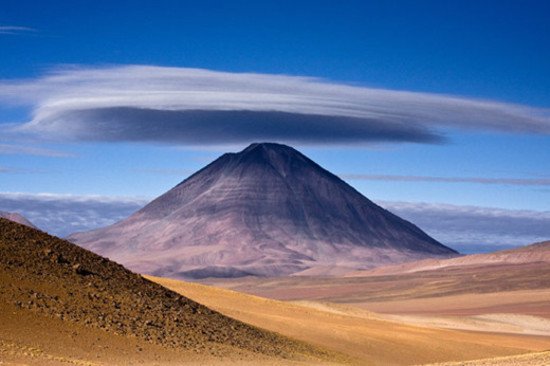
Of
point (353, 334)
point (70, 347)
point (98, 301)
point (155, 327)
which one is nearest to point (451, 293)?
point (353, 334)

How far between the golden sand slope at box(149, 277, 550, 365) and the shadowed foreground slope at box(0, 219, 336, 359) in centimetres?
777

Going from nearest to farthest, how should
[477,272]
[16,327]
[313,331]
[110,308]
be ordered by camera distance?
[16,327]
[110,308]
[313,331]
[477,272]

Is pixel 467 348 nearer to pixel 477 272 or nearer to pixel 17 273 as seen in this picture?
pixel 17 273

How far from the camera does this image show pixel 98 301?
112ft

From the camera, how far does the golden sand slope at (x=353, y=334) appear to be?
159 feet

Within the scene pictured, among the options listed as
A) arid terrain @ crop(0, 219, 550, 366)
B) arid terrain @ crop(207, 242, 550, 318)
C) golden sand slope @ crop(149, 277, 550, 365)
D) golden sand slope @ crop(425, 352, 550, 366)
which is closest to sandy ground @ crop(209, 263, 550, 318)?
arid terrain @ crop(207, 242, 550, 318)

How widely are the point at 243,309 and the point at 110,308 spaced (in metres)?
20.4

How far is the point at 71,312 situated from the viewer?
32.1m

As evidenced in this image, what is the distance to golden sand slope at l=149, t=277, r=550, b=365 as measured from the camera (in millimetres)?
48375

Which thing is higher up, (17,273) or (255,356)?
(17,273)

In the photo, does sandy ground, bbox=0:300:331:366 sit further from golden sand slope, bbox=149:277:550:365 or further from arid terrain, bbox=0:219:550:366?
golden sand slope, bbox=149:277:550:365

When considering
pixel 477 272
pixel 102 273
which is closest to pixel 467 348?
pixel 102 273

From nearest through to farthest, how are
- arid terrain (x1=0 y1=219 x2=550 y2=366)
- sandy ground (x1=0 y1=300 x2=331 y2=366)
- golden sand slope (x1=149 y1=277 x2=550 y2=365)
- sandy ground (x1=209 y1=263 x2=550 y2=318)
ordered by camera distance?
sandy ground (x1=0 y1=300 x2=331 y2=366) → arid terrain (x1=0 y1=219 x2=550 y2=366) → golden sand slope (x1=149 y1=277 x2=550 y2=365) → sandy ground (x1=209 y1=263 x2=550 y2=318)

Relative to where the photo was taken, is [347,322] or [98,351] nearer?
[98,351]
